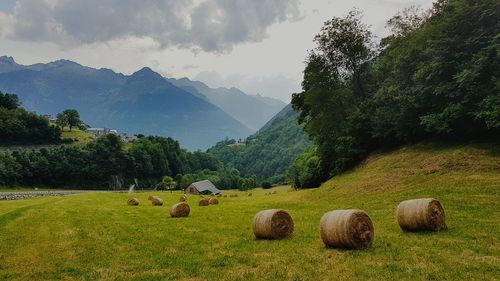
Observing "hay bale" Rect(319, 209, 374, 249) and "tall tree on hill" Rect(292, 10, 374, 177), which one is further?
"tall tree on hill" Rect(292, 10, 374, 177)

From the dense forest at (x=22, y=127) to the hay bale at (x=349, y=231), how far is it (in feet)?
538

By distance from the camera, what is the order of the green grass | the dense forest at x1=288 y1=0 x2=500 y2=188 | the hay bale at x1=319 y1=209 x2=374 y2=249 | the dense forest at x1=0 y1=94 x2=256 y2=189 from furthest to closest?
the green grass → the dense forest at x1=0 y1=94 x2=256 y2=189 → the dense forest at x1=288 y1=0 x2=500 y2=188 → the hay bale at x1=319 y1=209 x2=374 y2=249

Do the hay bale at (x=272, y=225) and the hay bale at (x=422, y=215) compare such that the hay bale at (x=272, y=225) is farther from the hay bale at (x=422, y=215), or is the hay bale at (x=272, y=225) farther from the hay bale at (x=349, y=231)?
the hay bale at (x=422, y=215)

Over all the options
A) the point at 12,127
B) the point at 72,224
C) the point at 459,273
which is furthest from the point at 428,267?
the point at 12,127

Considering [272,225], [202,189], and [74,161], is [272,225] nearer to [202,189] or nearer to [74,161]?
[202,189]

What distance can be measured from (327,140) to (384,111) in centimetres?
998

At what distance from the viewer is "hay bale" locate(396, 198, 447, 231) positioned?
17.8 meters

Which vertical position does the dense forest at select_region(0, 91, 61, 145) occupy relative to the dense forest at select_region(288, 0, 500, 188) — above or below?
above

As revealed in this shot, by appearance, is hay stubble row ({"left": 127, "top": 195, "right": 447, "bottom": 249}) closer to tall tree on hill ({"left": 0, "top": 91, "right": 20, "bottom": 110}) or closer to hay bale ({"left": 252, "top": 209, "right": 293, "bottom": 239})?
hay bale ({"left": 252, "top": 209, "right": 293, "bottom": 239})

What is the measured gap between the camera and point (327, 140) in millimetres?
60156

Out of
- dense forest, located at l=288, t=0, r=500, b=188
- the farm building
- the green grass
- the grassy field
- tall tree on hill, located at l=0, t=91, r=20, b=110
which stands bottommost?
the grassy field

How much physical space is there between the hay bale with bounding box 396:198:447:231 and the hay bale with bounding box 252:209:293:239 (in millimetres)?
4719

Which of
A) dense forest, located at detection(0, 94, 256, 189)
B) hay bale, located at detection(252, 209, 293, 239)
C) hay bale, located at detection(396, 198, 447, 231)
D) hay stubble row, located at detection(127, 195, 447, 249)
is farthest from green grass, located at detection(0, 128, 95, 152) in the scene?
hay bale, located at detection(396, 198, 447, 231)

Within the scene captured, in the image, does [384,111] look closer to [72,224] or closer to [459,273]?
[72,224]
